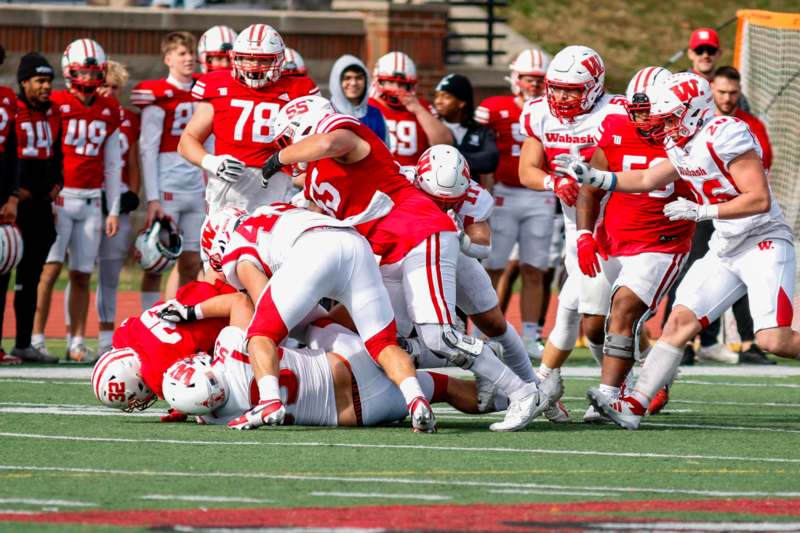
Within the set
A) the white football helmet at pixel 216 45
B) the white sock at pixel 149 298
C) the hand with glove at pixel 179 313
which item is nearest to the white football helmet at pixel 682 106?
the hand with glove at pixel 179 313

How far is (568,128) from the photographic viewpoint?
30.2 feet

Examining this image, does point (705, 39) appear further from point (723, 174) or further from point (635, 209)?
point (723, 174)

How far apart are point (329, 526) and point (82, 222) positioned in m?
7.23

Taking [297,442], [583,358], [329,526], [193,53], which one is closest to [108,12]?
[193,53]

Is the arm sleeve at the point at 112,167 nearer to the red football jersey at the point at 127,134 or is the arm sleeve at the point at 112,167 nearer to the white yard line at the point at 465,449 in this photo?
the red football jersey at the point at 127,134

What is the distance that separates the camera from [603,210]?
8.87 meters

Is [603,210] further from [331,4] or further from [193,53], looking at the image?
[331,4]

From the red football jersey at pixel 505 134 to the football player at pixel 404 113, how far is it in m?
0.54

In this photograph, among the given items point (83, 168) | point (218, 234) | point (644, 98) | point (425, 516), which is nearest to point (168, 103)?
point (83, 168)

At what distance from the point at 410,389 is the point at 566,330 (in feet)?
5.57

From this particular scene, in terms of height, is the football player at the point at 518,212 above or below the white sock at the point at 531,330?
above

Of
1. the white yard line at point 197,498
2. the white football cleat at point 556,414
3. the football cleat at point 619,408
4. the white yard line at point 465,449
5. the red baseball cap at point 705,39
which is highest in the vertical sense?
the red baseball cap at point 705,39

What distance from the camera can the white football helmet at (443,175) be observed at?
8414mm

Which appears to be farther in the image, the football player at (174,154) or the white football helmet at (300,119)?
→ the football player at (174,154)
